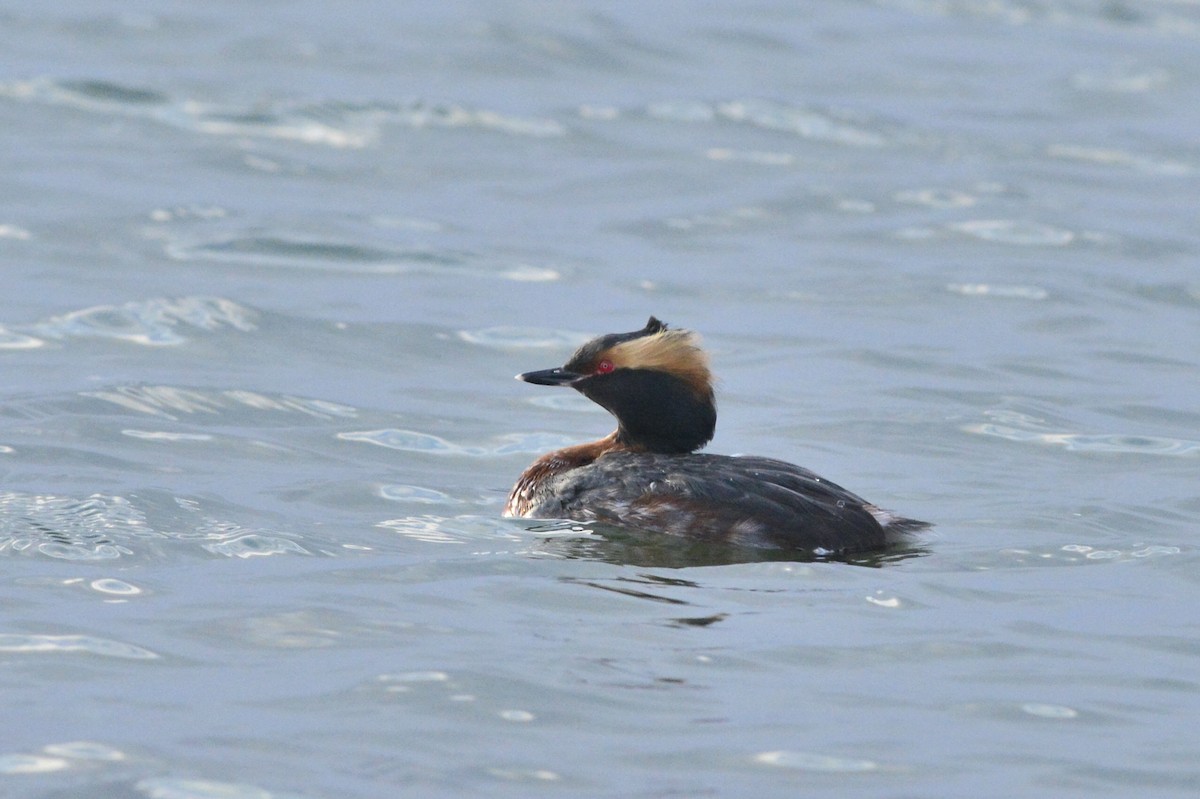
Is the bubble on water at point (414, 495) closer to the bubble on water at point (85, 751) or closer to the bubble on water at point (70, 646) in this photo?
the bubble on water at point (70, 646)

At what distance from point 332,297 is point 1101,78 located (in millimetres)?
11659

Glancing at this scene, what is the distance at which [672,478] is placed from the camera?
7.77 m

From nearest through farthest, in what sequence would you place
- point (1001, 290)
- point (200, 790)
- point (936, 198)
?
point (200, 790), point (1001, 290), point (936, 198)

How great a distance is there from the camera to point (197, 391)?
1038 centimetres

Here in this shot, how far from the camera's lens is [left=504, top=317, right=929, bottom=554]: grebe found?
7492 millimetres

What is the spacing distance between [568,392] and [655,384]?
3.03m

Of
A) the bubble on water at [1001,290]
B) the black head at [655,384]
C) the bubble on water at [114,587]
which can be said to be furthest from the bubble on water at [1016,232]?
the bubble on water at [114,587]

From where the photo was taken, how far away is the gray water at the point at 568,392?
5.65 m

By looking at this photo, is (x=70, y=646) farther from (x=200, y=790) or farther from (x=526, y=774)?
(x=526, y=774)

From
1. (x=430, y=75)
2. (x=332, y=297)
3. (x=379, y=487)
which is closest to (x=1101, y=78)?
(x=430, y=75)

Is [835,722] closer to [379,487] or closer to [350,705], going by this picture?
[350,705]

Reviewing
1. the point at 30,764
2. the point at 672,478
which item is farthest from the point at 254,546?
the point at 30,764

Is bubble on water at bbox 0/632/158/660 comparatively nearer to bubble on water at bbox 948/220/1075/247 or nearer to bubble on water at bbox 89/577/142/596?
bubble on water at bbox 89/577/142/596

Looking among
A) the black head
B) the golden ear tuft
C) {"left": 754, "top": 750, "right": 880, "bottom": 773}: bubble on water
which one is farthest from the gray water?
the golden ear tuft
